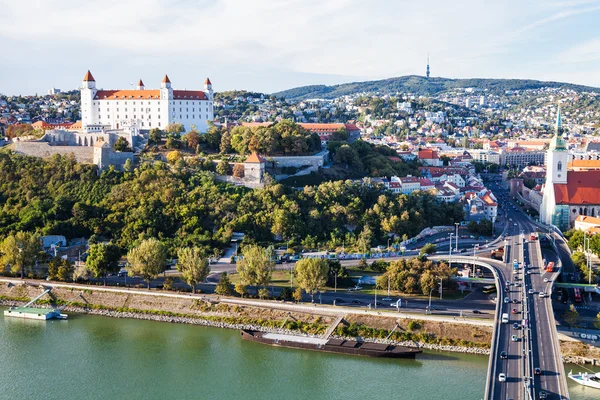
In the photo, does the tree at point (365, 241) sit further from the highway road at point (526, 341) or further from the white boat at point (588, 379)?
the white boat at point (588, 379)

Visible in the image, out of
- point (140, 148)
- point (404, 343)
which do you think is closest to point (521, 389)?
point (404, 343)

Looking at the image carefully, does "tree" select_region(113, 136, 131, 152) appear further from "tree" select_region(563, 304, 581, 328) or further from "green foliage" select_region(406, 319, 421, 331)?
"tree" select_region(563, 304, 581, 328)

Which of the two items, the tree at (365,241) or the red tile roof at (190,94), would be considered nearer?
the tree at (365,241)

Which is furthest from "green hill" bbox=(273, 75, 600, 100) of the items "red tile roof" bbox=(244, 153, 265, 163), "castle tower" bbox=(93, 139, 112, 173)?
"red tile roof" bbox=(244, 153, 265, 163)

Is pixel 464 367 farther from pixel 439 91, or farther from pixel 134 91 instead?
pixel 439 91

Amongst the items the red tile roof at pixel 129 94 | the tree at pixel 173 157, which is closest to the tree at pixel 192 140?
the tree at pixel 173 157

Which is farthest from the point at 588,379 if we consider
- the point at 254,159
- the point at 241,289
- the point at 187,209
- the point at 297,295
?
the point at 254,159

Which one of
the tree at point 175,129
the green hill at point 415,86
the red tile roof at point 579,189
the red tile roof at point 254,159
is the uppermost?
the green hill at point 415,86
